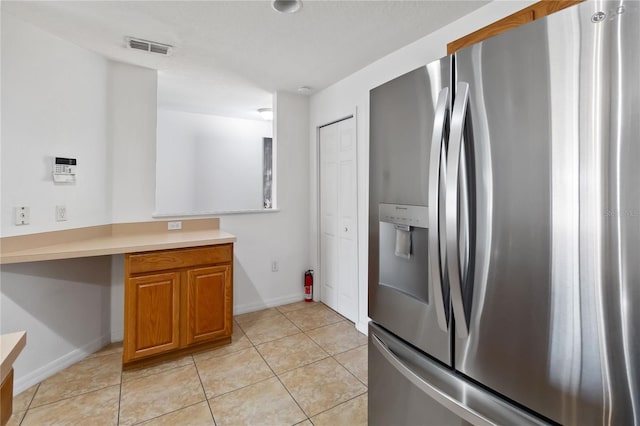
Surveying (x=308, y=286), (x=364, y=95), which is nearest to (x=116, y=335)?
(x=308, y=286)

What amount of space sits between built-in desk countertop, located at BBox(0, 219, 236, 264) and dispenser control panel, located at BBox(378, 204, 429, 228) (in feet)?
5.41

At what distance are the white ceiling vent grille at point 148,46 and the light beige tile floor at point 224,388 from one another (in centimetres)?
240

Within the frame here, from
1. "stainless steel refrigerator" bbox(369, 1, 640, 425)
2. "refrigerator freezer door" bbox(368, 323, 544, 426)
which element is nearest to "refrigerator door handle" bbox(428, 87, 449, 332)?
"stainless steel refrigerator" bbox(369, 1, 640, 425)

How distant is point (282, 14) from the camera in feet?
6.52

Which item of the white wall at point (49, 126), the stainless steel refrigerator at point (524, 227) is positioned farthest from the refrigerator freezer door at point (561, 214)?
the white wall at point (49, 126)

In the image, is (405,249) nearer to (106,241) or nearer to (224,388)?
(224,388)

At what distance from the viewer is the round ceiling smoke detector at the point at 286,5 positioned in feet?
6.15

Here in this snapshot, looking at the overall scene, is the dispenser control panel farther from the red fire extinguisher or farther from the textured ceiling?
the red fire extinguisher

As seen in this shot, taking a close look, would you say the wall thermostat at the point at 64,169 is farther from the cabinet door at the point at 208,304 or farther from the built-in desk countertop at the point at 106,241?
the cabinet door at the point at 208,304

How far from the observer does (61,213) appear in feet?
7.67

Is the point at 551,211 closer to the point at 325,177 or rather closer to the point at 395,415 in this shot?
the point at 395,415

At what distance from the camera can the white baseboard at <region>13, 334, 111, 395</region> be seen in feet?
6.70

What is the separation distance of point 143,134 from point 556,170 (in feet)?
10.1

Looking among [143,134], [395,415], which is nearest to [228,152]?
[143,134]
